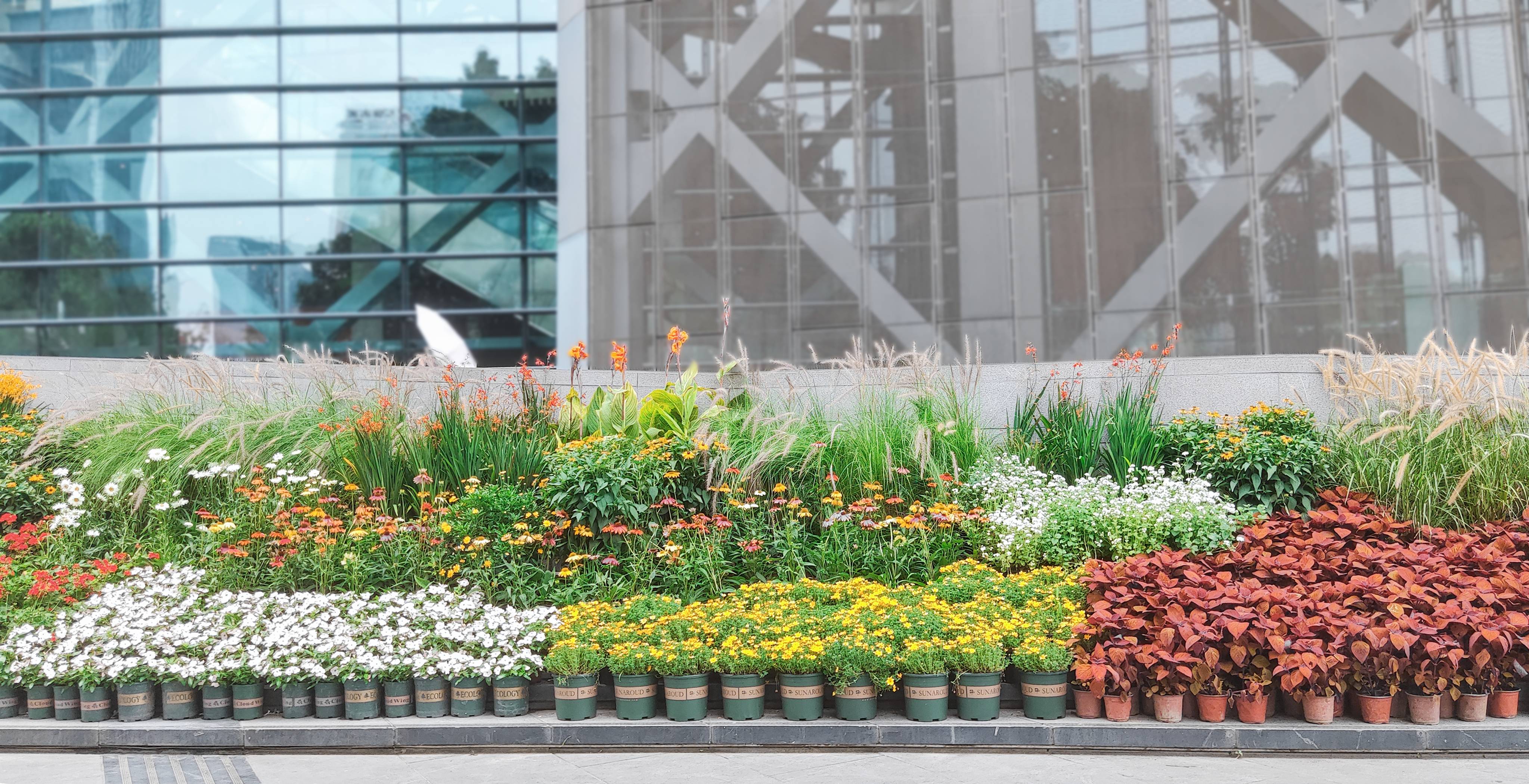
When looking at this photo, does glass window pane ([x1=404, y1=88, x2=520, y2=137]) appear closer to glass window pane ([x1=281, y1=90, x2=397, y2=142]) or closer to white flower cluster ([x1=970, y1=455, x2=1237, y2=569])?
glass window pane ([x1=281, y1=90, x2=397, y2=142])

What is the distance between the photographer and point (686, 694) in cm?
529

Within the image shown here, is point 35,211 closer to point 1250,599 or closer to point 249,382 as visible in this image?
point 249,382

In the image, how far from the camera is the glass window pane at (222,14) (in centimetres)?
1870

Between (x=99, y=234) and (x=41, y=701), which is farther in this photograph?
(x=99, y=234)

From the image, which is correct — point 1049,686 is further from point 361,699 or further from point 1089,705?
point 361,699

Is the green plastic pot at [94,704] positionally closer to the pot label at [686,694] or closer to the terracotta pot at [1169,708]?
the pot label at [686,694]

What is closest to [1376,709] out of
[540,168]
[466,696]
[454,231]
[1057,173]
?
[466,696]

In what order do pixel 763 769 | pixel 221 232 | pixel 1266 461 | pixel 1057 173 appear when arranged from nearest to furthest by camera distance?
pixel 763 769 < pixel 1266 461 < pixel 1057 173 < pixel 221 232

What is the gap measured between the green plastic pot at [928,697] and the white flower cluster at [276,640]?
191cm

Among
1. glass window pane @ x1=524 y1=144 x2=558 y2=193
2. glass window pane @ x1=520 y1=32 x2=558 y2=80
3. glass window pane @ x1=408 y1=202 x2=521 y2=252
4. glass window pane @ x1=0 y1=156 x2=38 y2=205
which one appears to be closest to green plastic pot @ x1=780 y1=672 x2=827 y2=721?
glass window pane @ x1=408 y1=202 x2=521 y2=252

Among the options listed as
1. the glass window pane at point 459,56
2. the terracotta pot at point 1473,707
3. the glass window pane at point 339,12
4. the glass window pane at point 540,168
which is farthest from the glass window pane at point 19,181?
the terracotta pot at point 1473,707

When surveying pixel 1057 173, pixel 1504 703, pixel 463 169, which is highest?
pixel 463 169

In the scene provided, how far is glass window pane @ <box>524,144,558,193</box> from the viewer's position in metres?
18.7

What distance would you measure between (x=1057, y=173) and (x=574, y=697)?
34.2ft
